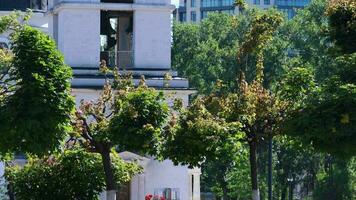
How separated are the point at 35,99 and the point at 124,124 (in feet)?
8.37

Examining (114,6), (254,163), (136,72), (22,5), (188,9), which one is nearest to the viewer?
(254,163)

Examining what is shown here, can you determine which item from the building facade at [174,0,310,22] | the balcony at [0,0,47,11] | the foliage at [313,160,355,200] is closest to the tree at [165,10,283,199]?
the balcony at [0,0,47,11]

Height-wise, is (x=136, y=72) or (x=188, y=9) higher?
(x=188, y=9)

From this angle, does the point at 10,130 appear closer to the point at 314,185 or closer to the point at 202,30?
the point at 314,185

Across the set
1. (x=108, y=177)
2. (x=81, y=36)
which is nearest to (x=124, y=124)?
→ (x=108, y=177)

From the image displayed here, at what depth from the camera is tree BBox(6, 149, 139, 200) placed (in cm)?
3078

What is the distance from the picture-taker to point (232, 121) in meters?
28.2

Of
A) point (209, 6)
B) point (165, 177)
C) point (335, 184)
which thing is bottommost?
point (335, 184)

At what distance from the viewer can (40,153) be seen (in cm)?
2623

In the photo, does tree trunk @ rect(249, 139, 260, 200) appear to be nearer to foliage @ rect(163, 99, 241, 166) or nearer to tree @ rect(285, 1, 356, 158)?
foliage @ rect(163, 99, 241, 166)

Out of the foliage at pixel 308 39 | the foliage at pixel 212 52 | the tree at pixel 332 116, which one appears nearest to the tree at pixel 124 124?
the tree at pixel 332 116

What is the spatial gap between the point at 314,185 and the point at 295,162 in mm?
1734

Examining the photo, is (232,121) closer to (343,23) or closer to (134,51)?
(343,23)

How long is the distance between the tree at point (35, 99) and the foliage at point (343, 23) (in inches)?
259
